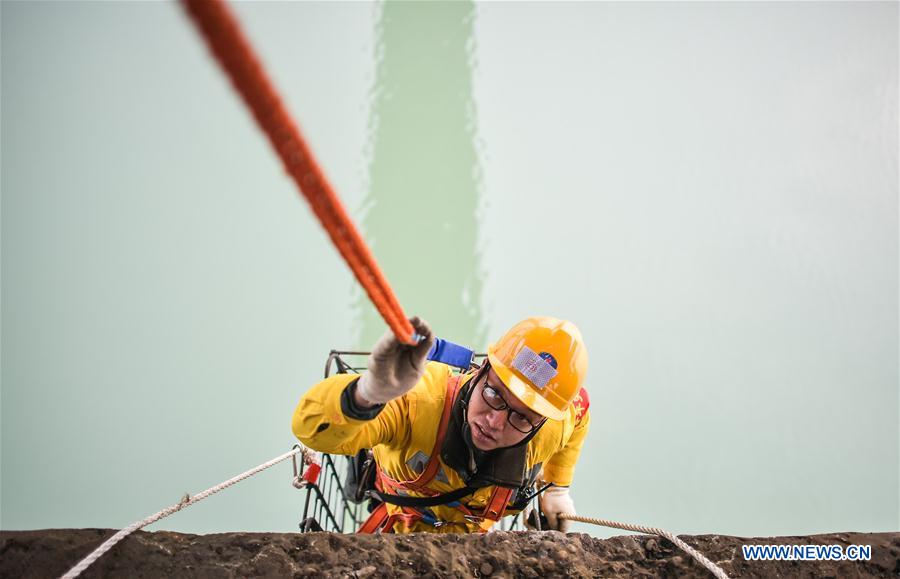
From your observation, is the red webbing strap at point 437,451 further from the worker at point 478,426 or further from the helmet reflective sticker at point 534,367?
the helmet reflective sticker at point 534,367

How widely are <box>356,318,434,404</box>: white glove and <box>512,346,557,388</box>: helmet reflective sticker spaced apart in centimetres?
72

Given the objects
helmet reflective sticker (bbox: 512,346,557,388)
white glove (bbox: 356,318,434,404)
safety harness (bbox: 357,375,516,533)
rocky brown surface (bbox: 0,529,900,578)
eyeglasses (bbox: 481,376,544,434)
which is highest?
helmet reflective sticker (bbox: 512,346,557,388)

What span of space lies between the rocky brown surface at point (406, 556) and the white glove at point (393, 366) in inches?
13.7

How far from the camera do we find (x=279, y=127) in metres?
0.49

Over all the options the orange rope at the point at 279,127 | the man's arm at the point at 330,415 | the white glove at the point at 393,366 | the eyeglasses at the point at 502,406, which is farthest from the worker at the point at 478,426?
the orange rope at the point at 279,127

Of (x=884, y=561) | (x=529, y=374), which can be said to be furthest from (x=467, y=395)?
(x=884, y=561)

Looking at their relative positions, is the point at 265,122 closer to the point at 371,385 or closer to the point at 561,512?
the point at 371,385

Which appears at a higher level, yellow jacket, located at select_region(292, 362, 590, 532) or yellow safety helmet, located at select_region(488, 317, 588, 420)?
yellow safety helmet, located at select_region(488, 317, 588, 420)

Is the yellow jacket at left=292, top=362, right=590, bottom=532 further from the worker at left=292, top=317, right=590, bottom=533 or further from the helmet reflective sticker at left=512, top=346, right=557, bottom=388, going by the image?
the helmet reflective sticker at left=512, top=346, right=557, bottom=388

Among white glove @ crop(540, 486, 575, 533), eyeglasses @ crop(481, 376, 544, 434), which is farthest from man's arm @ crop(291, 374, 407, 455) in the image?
white glove @ crop(540, 486, 575, 533)

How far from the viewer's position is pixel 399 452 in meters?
1.92

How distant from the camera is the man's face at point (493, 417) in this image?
1740 millimetres

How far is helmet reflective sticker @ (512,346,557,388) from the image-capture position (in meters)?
1.78

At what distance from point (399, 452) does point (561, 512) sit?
4.20 ft
